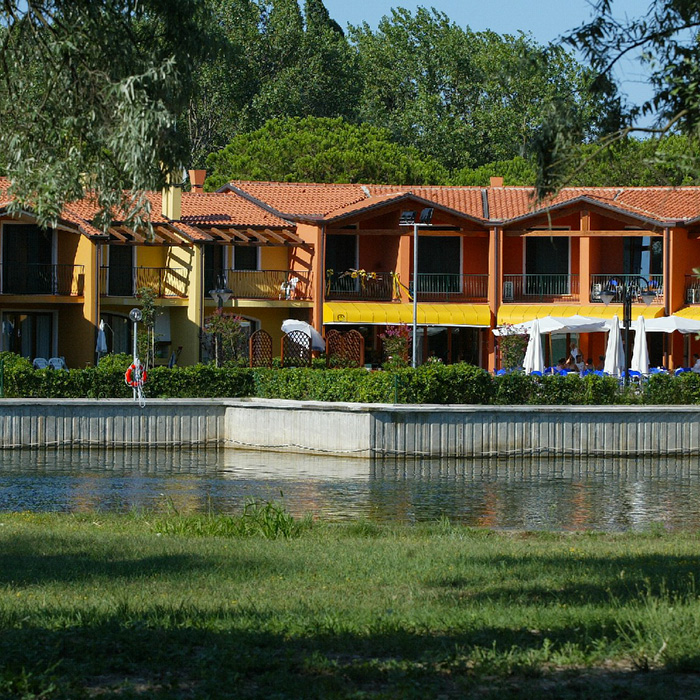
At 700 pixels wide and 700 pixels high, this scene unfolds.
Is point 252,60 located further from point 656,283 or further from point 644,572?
point 644,572

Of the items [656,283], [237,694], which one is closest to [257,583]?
[237,694]

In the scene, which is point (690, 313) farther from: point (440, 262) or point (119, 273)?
point (119, 273)

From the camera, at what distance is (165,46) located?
13234mm

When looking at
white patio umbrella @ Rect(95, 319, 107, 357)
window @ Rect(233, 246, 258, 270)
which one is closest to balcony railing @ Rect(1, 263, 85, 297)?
white patio umbrella @ Rect(95, 319, 107, 357)

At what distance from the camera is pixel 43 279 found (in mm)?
39625

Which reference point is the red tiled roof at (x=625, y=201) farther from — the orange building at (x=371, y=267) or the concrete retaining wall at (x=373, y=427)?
the concrete retaining wall at (x=373, y=427)

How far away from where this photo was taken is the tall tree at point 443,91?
7500cm

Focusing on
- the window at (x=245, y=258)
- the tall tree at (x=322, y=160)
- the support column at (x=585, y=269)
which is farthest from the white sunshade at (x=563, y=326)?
the tall tree at (x=322, y=160)

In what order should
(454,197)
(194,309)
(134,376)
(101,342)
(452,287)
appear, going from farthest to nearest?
(454,197)
(452,287)
(194,309)
(101,342)
(134,376)

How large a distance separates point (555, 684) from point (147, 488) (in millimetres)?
17677

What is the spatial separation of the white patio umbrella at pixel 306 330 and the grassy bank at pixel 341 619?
2554cm

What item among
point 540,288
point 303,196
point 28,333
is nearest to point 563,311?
point 540,288

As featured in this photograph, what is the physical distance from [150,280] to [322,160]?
19.4m

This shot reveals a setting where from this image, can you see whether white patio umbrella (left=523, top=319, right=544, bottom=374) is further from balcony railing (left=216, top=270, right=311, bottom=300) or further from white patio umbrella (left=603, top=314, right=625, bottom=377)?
balcony railing (left=216, top=270, right=311, bottom=300)
